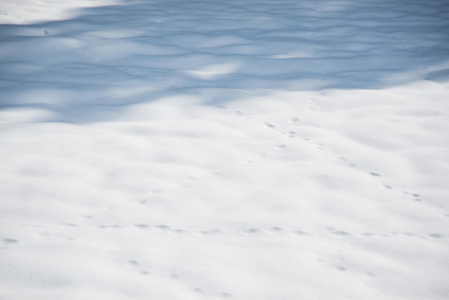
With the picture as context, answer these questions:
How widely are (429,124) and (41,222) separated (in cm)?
144

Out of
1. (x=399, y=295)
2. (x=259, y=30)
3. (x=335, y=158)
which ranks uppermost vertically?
(x=259, y=30)

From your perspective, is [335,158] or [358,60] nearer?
[335,158]

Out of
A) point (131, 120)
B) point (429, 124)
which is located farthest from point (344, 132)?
point (131, 120)

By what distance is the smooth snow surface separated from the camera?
103 centimetres

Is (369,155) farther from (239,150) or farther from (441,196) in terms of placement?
(239,150)

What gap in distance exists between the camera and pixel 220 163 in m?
1.50

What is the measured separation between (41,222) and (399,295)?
887 millimetres

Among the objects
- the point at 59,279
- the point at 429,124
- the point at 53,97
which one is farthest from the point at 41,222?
the point at 429,124

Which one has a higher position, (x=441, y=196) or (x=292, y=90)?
(x=292, y=90)

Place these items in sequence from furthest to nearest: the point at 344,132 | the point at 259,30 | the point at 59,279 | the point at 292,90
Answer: the point at 259,30, the point at 292,90, the point at 344,132, the point at 59,279

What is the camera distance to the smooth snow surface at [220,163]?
1.03 m

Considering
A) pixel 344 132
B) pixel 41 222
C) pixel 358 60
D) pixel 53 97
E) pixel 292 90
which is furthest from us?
pixel 358 60

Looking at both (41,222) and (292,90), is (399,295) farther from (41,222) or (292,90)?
(292,90)

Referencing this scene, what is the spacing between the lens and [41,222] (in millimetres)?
1172
